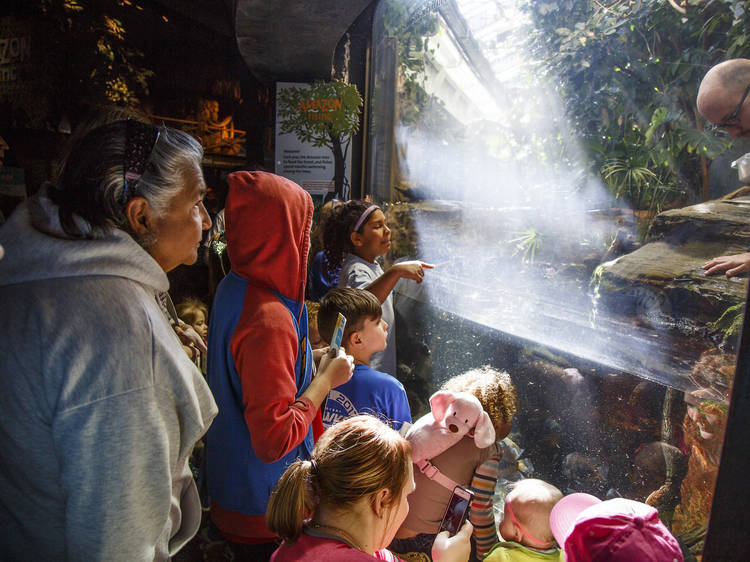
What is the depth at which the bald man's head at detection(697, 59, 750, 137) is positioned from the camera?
5.13 feet

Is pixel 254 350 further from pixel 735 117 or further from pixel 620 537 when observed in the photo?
pixel 735 117

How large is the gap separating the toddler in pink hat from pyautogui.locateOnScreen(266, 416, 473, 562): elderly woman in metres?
0.56

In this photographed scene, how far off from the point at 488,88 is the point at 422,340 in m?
1.93

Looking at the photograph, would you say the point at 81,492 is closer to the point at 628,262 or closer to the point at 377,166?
the point at 628,262

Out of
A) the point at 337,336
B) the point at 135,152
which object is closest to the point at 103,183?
the point at 135,152

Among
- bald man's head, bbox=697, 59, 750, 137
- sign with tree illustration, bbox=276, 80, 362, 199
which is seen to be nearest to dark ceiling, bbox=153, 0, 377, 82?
sign with tree illustration, bbox=276, 80, 362, 199

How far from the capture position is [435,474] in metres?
1.76

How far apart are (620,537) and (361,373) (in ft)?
3.62

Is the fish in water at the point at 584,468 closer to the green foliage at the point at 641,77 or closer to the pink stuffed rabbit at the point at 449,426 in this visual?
the pink stuffed rabbit at the point at 449,426

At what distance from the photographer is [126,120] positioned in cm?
108

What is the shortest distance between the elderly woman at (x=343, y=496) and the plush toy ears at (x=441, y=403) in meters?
0.54

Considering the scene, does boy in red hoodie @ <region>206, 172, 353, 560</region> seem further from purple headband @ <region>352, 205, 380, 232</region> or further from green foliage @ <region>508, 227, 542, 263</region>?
green foliage @ <region>508, 227, 542, 263</region>

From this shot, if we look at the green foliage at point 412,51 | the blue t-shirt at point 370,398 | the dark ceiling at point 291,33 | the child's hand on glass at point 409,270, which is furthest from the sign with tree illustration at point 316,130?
the blue t-shirt at point 370,398

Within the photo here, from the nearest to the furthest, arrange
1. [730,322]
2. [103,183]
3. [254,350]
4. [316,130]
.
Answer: [103,183], [254,350], [730,322], [316,130]
